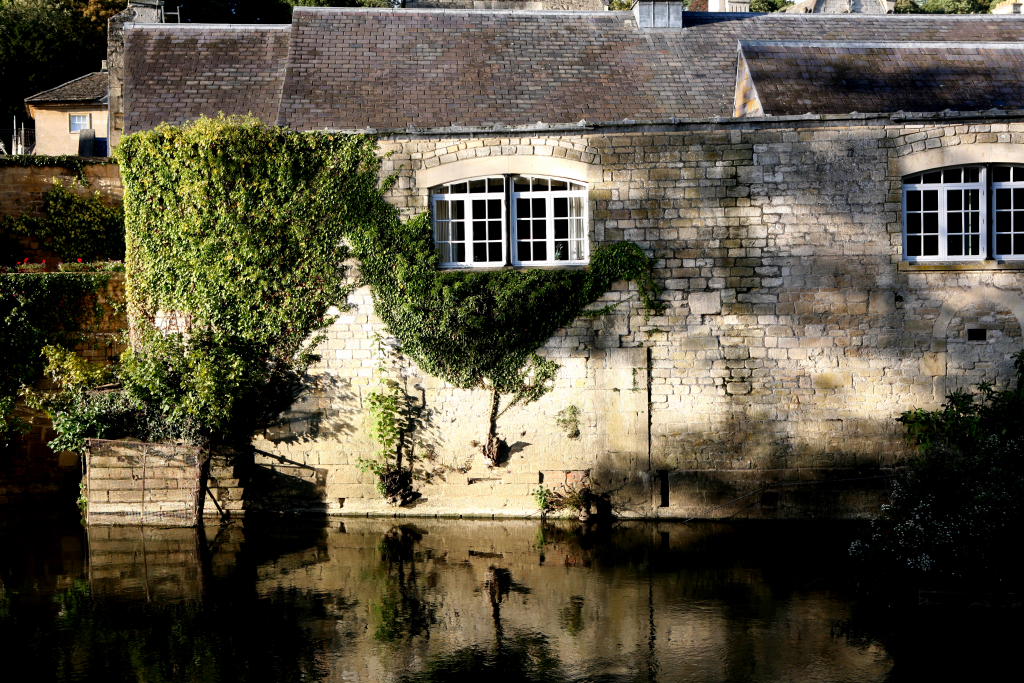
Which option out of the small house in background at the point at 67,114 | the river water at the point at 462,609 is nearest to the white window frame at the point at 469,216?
the river water at the point at 462,609

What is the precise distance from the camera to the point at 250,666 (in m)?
7.38

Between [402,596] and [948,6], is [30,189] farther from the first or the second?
[948,6]

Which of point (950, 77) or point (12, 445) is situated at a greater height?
point (950, 77)

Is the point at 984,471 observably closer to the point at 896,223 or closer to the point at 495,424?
the point at 896,223

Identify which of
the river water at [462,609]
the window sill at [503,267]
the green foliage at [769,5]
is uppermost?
the green foliage at [769,5]

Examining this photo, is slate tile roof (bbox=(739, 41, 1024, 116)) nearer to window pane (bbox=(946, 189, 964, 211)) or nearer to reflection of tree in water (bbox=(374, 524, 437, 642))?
window pane (bbox=(946, 189, 964, 211))

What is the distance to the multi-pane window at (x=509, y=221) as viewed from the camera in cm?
1217

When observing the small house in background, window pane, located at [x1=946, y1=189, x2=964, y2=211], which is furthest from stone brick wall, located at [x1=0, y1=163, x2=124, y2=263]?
the small house in background

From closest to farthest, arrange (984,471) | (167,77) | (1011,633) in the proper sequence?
1. (1011,633)
2. (984,471)
3. (167,77)

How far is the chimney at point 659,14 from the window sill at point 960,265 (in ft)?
25.8

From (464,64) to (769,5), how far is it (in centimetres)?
2910

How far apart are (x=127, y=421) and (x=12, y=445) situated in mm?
2384

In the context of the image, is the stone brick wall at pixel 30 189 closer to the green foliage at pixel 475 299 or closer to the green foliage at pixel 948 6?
the green foliage at pixel 475 299

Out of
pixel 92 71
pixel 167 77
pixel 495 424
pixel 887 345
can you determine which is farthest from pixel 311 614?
pixel 92 71
